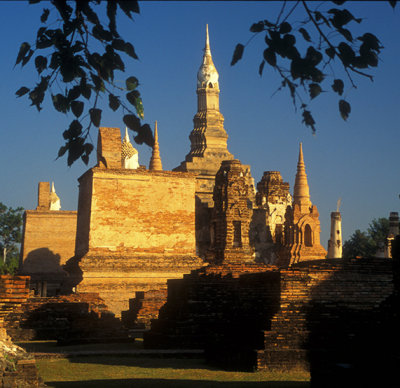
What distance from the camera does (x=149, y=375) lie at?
8508mm

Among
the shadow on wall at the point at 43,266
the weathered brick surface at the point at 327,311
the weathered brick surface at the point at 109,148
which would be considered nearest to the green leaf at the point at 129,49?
the weathered brick surface at the point at 327,311

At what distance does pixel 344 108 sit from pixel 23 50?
2021 millimetres

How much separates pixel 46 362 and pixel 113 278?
28.2ft

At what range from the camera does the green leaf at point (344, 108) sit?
12.9 ft

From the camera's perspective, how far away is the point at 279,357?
8469 millimetres

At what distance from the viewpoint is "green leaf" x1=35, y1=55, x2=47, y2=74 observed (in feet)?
14.3

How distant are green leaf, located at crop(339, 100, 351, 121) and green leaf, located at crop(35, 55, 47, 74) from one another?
6.35 feet

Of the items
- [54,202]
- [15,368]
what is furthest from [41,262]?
[15,368]

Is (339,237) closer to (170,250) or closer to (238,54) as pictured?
(170,250)

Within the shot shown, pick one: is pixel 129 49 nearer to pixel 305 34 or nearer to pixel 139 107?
pixel 139 107

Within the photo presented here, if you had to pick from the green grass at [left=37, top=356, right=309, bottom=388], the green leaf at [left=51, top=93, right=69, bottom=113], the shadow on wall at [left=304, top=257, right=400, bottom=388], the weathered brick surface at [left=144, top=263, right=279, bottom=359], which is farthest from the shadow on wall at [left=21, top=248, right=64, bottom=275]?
the green leaf at [left=51, top=93, right=69, bottom=113]

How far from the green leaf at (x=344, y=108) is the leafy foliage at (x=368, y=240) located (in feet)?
149

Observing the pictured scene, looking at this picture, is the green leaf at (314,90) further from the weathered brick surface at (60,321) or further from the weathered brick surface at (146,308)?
the weathered brick surface at (146,308)

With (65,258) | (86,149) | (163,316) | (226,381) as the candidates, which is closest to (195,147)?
(65,258)
